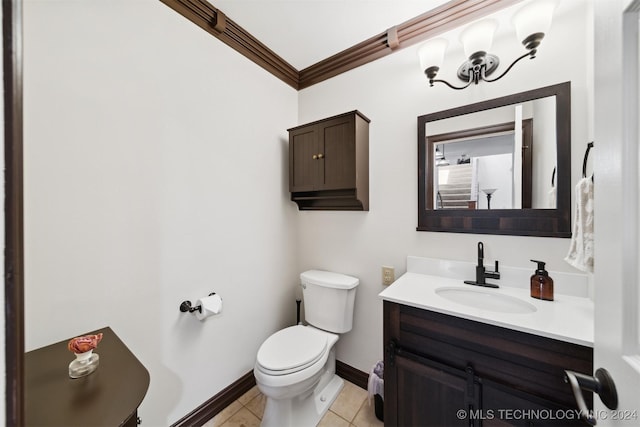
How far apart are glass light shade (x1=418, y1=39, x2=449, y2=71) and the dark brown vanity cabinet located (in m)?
1.30

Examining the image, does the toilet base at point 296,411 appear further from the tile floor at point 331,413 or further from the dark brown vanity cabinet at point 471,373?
the dark brown vanity cabinet at point 471,373

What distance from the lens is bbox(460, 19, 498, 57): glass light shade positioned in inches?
47.1

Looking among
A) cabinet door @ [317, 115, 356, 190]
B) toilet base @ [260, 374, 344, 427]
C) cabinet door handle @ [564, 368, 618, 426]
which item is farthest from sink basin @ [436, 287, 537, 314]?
toilet base @ [260, 374, 344, 427]

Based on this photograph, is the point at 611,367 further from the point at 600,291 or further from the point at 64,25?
the point at 64,25

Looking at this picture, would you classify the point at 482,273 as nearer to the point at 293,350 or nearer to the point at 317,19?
the point at 293,350

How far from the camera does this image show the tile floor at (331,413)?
1437 millimetres

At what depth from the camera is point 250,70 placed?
1.70 m

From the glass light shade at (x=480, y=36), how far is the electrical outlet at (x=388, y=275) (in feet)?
4.18

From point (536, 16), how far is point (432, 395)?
172 cm

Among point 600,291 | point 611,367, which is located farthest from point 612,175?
point 611,367

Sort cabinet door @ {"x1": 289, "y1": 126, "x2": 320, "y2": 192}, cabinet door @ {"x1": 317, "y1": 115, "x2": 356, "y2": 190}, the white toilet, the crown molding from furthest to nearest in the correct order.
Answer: cabinet door @ {"x1": 289, "y1": 126, "x2": 320, "y2": 192} → cabinet door @ {"x1": 317, "y1": 115, "x2": 356, "y2": 190} → the crown molding → the white toilet

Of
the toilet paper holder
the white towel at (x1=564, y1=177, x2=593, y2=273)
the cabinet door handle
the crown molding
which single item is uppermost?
the crown molding

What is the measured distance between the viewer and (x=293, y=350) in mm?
1390

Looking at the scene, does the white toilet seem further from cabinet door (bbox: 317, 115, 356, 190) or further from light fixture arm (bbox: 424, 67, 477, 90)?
light fixture arm (bbox: 424, 67, 477, 90)
